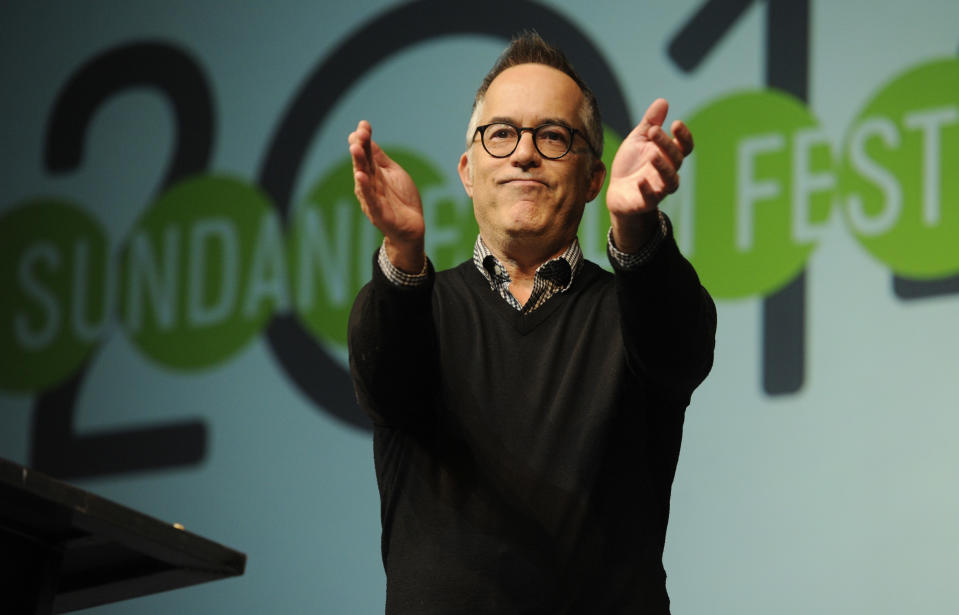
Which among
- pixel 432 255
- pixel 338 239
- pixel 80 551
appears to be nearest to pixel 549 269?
pixel 80 551

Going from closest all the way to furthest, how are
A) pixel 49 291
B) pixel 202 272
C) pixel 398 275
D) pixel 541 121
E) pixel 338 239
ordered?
pixel 398 275 → pixel 541 121 → pixel 338 239 → pixel 202 272 → pixel 49 291

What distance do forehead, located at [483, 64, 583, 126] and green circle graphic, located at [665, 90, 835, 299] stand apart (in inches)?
47.1

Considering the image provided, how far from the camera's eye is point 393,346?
1620 millimetres

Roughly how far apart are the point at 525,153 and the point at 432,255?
5.21 feet

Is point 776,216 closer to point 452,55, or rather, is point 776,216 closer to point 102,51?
point 452,55

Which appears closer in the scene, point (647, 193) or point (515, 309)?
point (647, 193)

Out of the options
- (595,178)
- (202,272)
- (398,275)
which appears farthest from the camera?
(202,272)

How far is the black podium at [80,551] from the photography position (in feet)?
4.91

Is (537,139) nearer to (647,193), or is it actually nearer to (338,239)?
(647,193)

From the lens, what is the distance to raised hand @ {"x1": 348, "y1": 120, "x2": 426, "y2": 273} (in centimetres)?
160

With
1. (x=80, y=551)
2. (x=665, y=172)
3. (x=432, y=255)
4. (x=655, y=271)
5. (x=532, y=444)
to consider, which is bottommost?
(x=80, y=551)

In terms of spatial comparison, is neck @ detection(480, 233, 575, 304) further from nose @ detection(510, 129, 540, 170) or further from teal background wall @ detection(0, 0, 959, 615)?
teal background wall @ detection(0, 0, 959, 615)

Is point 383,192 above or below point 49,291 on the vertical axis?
below

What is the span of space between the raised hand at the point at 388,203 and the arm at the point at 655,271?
249 mm
